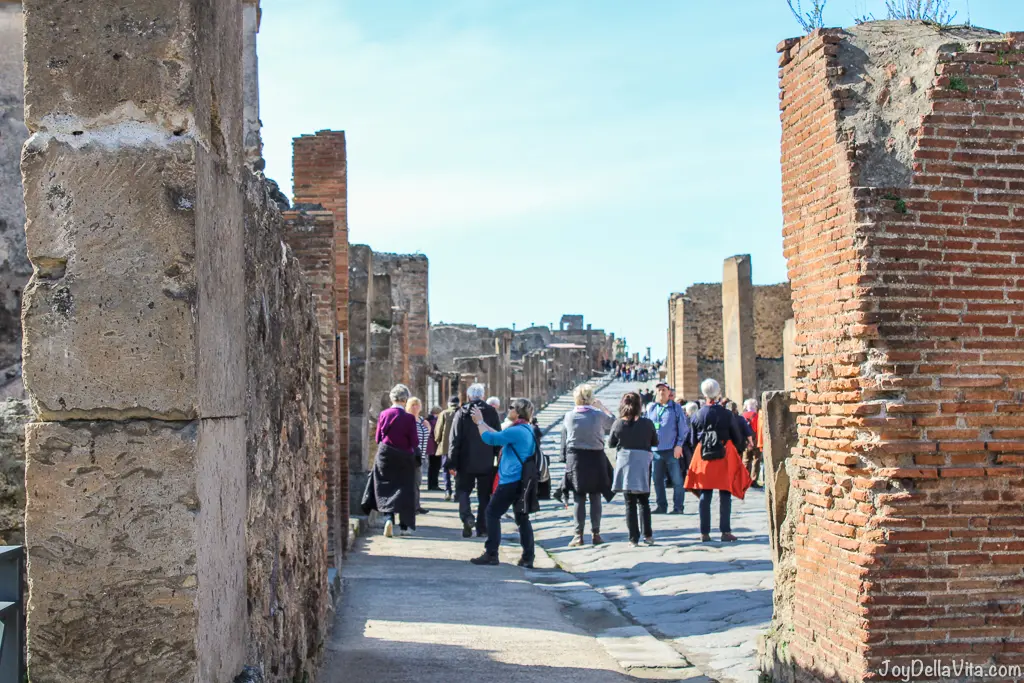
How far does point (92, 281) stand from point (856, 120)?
3880 millimetres

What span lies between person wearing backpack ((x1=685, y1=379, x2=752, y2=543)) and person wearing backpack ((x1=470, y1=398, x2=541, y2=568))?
1870 mm

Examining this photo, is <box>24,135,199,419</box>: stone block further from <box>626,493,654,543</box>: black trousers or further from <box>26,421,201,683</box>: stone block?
<box>626,493,654,543</box>: black trousers

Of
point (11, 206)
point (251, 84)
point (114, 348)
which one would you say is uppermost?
point (251, 84)

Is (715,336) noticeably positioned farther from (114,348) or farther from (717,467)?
(114,348)

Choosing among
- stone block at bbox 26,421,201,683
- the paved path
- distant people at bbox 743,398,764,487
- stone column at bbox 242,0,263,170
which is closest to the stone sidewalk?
the paved path

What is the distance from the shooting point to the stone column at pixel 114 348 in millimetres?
2996

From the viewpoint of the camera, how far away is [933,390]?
5.31m

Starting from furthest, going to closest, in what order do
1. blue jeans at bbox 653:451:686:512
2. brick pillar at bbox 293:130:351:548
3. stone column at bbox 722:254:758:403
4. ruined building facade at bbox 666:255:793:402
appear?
ruined building facade at bbox 666:255:793:402, stone column at bbox 722:254:758:403, blue jeans at bbox 653:451:686:512, brick pillar at bbox 293:130:351:548

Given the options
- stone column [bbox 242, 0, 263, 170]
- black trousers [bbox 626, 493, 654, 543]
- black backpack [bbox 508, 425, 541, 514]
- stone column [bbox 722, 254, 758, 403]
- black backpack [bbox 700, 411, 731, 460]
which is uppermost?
stone column [bbox 242, 0, 263, 170]

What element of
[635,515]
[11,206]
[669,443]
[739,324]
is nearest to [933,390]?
[11,206]

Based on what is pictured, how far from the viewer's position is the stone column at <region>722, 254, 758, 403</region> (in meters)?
23.0

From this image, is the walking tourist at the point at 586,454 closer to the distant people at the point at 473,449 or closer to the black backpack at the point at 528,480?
the distant people at the point at 473,449

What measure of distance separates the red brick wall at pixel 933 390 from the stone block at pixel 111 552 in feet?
10.9

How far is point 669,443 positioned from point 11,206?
962cm
